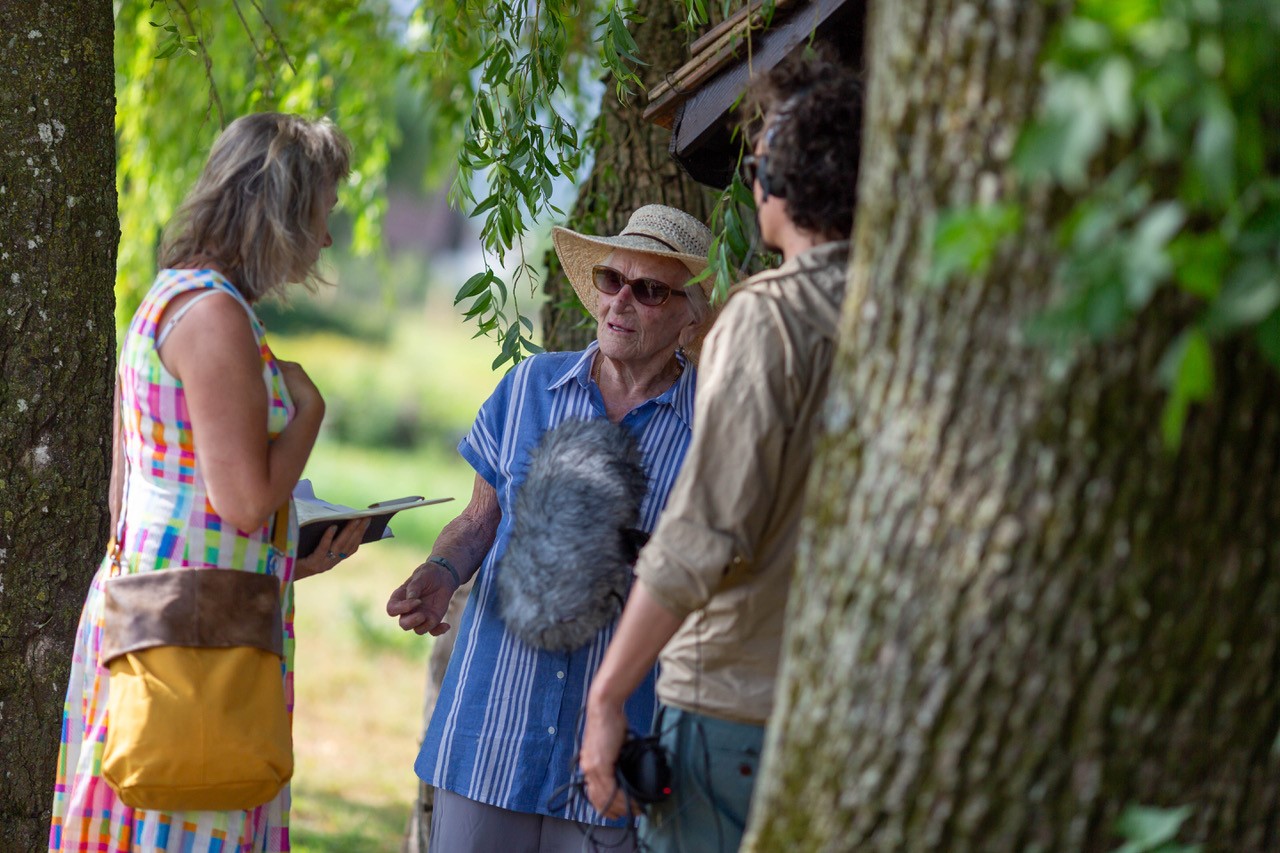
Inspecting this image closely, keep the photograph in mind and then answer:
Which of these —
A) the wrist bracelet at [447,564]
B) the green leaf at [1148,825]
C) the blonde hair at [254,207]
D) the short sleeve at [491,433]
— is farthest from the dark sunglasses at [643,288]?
the green leaf at [1148,825]

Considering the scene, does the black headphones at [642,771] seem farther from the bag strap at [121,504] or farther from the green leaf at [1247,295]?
the green leaf at [1247,295]

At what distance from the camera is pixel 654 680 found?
2.48 meters

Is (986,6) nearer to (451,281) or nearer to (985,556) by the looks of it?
(985,556)

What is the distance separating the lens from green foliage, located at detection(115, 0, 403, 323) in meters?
5.16

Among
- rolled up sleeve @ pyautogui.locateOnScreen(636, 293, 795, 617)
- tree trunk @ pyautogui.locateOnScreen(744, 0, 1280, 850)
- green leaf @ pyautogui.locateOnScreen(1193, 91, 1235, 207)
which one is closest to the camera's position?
green leaf @ pyautogui.locateOnScreen(1193, 91, 1235, 207)

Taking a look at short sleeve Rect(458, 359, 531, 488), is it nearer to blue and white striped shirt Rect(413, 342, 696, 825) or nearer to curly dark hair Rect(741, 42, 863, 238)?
blue and white striped shirt Rect(413, 342, 696, 825)

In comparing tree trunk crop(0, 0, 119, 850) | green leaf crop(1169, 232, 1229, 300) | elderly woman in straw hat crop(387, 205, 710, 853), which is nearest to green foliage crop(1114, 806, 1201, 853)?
green leaf crop(1169, 232, 1229, 300)

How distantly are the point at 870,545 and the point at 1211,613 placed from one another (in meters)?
0.38

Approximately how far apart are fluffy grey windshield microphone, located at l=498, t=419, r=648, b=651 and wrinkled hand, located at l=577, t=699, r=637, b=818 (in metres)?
0.53

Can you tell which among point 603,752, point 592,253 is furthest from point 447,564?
point 603,752

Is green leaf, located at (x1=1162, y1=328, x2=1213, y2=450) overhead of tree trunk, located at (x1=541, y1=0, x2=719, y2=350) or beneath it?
beneath

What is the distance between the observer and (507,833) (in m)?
2.49

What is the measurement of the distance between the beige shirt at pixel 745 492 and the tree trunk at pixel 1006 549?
8.7 inches

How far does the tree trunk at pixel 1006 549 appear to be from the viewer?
135 centimetres
